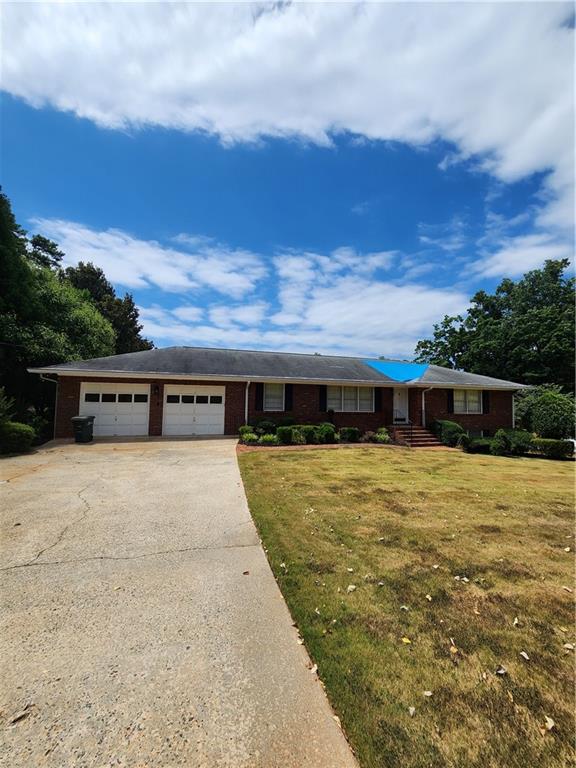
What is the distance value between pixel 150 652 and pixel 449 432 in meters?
16.4

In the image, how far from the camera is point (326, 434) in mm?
15391

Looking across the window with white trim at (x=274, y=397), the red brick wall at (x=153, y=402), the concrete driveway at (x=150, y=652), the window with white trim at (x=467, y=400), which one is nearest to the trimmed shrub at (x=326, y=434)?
the window with white trim at (x=274, y=397)

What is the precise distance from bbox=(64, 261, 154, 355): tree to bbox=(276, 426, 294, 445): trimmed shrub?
26.1 m

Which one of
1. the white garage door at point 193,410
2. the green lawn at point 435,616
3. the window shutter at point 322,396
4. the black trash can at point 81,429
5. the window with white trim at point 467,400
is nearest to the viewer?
the green lawn at point 435,616

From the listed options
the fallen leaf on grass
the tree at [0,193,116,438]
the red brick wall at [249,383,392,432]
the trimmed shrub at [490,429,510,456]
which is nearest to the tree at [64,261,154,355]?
the tree at [0,193,116,438]

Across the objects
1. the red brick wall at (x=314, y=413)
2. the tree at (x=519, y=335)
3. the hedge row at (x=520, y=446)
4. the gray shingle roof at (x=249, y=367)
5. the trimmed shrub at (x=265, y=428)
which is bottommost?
the hedge row at (x=520, y=446)

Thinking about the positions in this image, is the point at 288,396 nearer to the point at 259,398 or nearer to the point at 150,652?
the point at 259,398

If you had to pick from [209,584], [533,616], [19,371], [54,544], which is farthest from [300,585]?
[19,371]

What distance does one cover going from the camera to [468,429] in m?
19.0

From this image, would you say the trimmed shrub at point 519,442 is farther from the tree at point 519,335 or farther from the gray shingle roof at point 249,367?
the tree at point 519,335

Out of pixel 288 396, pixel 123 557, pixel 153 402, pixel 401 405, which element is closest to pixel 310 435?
pixel 288 396

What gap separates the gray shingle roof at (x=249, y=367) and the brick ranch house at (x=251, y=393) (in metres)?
0.05

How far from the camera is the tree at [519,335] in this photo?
29.9 metres

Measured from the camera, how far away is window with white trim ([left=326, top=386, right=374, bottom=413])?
59.1ft
